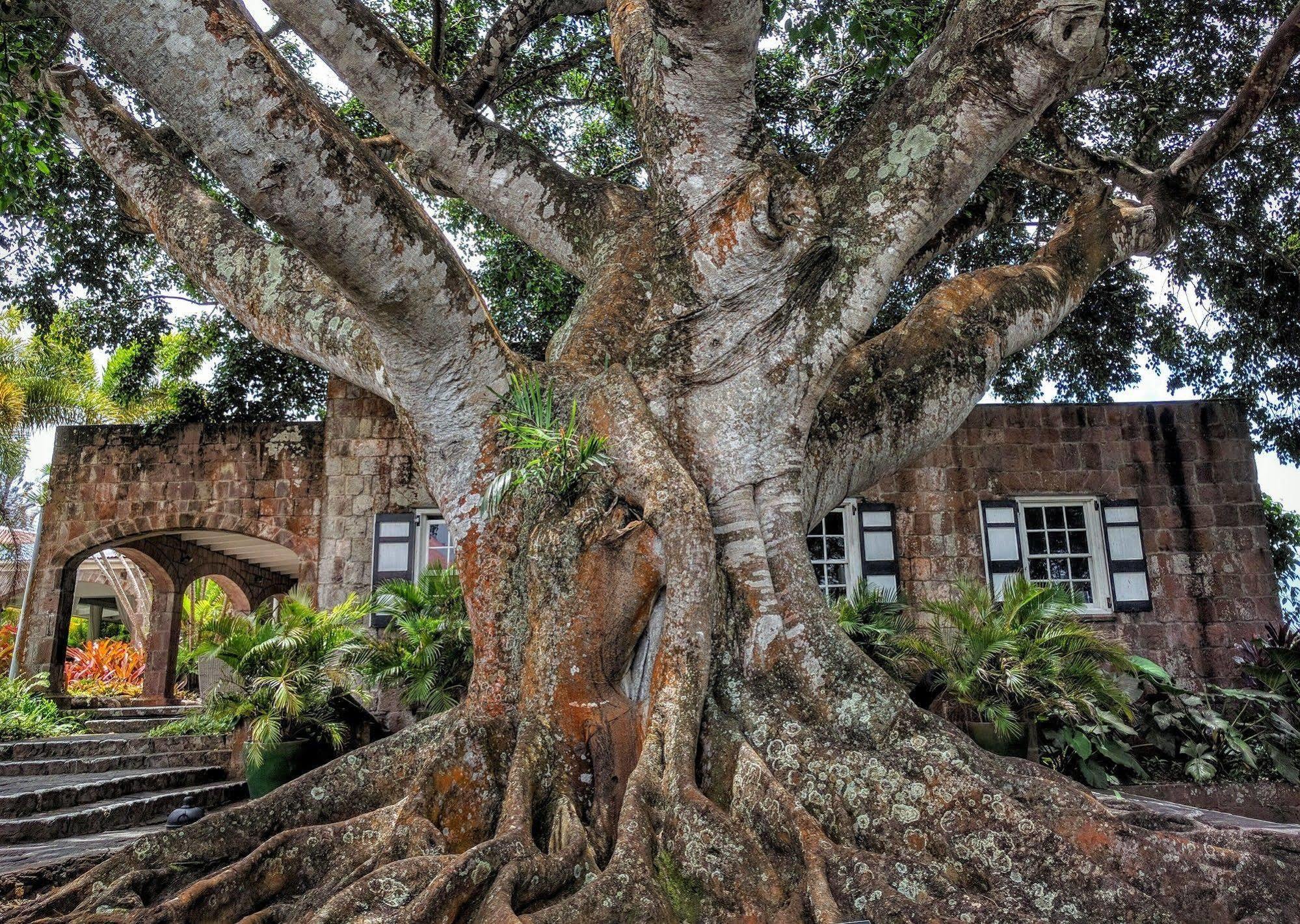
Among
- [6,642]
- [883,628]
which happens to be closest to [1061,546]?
[883,628]

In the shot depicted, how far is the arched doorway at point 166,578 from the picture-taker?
980 centimetres

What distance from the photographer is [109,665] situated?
16938 mm

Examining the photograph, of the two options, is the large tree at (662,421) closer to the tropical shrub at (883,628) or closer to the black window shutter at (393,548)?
the tropical shrub at (883,628)

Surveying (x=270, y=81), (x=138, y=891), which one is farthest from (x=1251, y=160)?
(x=138, y=891)

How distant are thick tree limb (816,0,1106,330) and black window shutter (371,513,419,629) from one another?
17.8ft

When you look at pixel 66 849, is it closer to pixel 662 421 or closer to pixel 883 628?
pixel 662 421

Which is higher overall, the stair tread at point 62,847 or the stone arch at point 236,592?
the stone arch at point 236,592

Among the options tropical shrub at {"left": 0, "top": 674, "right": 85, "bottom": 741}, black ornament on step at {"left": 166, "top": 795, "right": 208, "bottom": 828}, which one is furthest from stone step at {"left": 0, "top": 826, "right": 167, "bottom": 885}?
tropical shrub at {"left": 0, "top": 674, "right": 85, "bottom": 741}

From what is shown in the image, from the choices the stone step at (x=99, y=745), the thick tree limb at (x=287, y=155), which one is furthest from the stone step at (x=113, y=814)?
the thick tree limb at (x=287, y=155)

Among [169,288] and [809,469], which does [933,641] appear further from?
[169,288]

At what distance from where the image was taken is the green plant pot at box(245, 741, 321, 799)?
18.1ft

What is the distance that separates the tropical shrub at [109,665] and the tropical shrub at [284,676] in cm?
1049

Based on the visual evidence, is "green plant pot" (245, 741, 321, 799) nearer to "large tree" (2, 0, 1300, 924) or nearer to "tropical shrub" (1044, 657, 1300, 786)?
"large tree" (2, 0, 1300, 924)

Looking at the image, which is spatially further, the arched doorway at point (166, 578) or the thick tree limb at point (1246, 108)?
the arched doorway at point (166, 578)
